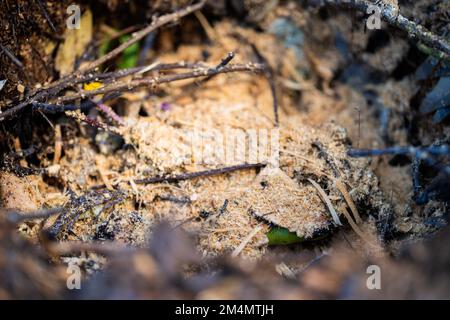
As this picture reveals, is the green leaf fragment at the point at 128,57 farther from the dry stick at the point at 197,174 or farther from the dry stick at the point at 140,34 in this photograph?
the dry stick at the point at 197,174

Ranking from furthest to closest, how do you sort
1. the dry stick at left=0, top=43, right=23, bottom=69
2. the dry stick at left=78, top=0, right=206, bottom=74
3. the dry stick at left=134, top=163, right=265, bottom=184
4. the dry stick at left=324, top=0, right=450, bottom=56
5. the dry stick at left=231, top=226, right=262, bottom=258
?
the dry stick at left=78, top=0, right=206, bottom=74 → the dry stick at left=134, top=163, right=265, bottom=184 → the dry stick at left=0, top=43, right=23, bottom=69 → the dry stick at left=324, top=0, right=450, bottom=56 → the dry stick at left=231, top=226, right=262, bottom=258

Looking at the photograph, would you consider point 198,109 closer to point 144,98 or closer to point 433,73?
point 144,98

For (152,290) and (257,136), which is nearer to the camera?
(152,290)

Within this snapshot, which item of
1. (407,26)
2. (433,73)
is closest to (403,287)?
(407,26)

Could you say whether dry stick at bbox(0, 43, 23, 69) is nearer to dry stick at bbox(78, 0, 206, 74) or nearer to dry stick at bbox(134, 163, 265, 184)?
dry stick at bbox(78, 0, 206, 74)

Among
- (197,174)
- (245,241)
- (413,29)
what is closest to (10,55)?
(197,174)

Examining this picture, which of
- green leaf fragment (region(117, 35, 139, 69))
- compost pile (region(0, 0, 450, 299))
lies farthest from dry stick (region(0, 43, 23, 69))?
green leaf fragment (region(117, 35, 139, 69))

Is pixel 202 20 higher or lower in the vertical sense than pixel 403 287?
higher

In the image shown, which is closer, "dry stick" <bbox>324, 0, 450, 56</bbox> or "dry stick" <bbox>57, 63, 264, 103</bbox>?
"dry stick" <bbox>324, 0, 450, 56</bbox>

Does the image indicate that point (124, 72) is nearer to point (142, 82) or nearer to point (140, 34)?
point (142, 82)
